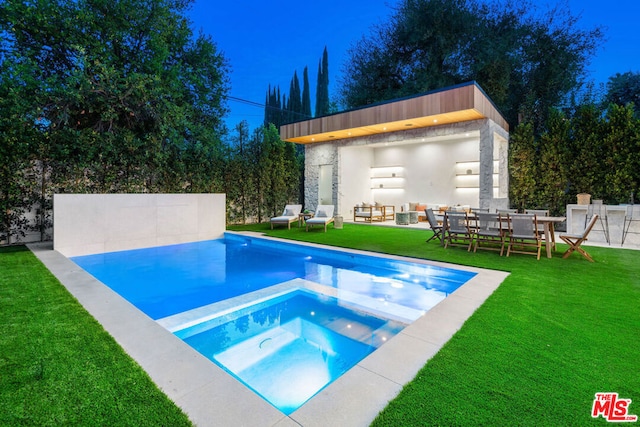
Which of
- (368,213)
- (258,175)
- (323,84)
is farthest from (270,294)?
(323,84)

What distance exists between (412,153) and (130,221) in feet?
38.2

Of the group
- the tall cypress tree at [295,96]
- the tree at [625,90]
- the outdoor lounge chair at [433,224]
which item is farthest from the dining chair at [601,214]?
the tall cypress tree at [295,96]

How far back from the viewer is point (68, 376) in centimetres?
201

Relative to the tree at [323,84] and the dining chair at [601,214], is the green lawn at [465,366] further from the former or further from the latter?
the tree at [323,84]

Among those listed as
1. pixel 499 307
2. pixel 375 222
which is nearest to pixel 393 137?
pixel 375 222

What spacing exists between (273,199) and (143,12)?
7.68 metres

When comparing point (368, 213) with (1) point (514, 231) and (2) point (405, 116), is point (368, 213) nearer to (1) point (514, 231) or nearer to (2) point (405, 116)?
(2) point (405, 116)

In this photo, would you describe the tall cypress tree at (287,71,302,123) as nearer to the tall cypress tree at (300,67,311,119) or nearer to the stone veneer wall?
the tall cypress tree at (300,67,311,119)

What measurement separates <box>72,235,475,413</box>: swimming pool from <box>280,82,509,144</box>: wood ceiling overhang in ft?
18.0

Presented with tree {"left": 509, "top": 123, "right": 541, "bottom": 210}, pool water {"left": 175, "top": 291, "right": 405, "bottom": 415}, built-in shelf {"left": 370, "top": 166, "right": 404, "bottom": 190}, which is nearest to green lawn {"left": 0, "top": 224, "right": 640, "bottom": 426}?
pool water {"left": 175, "top": 291, "right": 405, "bottom": 415}

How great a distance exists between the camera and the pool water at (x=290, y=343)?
2.44 m

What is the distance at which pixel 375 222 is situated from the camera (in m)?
13.1

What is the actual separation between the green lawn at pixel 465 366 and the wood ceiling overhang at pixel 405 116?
20.6 feet

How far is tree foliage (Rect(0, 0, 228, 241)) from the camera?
7598 millimetres
